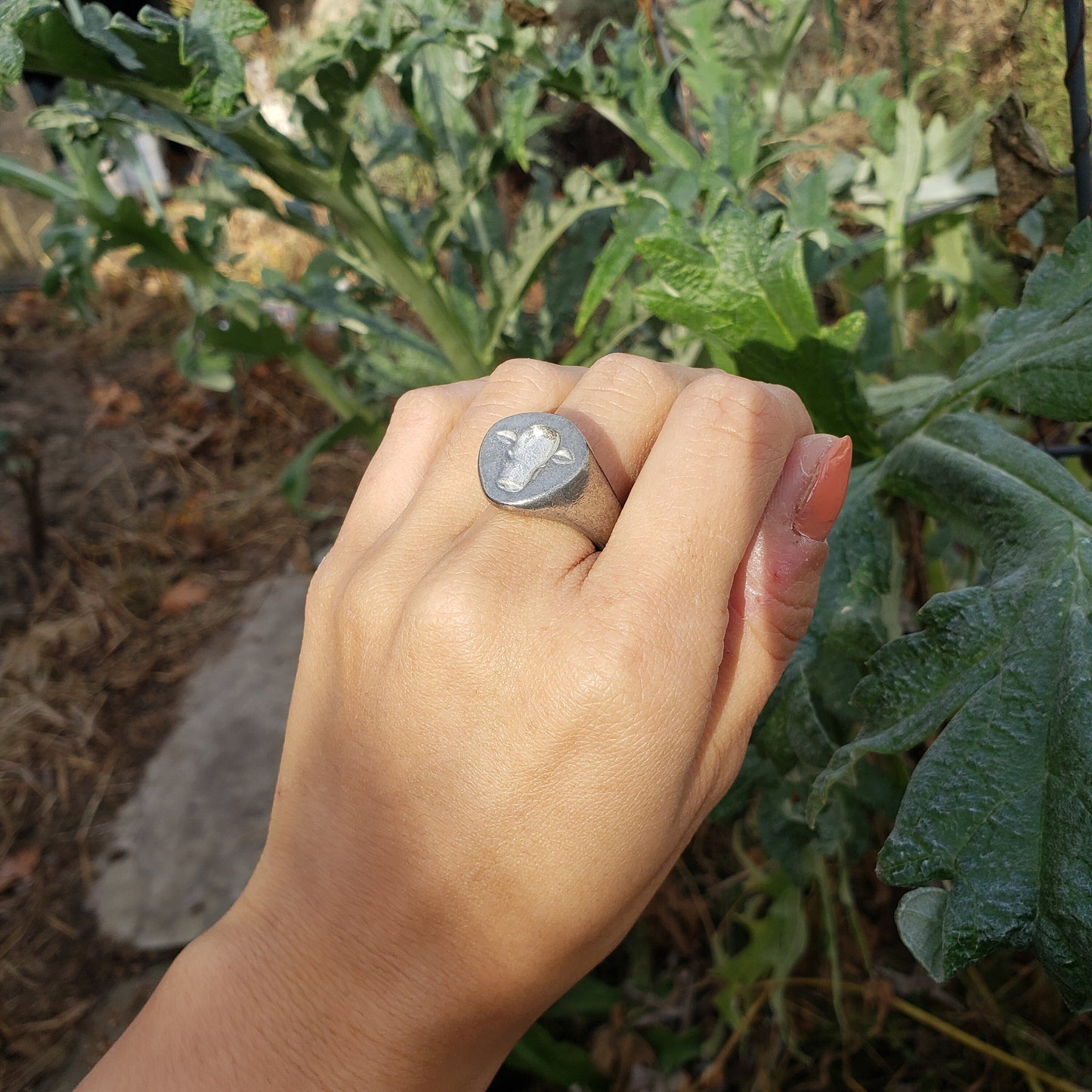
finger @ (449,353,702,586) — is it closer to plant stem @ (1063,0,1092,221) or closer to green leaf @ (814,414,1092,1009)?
green leaf @ (814,414,1092,1009)

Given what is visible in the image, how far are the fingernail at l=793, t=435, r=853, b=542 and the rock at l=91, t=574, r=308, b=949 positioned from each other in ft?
5.27

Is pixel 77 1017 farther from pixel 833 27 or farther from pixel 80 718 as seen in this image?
pixel 833 27

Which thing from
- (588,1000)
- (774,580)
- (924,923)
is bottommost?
(588,1000)

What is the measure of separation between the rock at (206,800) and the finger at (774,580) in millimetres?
1503

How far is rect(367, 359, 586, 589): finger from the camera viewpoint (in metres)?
0.74

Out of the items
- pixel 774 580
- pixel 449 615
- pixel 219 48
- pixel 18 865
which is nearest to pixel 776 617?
pixel 774 580

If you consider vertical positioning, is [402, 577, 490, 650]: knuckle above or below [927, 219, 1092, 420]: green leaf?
above

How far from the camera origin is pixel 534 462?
669 mm

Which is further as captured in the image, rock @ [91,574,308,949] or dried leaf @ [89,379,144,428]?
dried leaf @ [89,379,144,428]

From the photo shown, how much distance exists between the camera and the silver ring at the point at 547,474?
2.16 feet

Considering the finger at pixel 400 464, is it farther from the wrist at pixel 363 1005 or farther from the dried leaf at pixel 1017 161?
the dried leaf at pixel 1017 161

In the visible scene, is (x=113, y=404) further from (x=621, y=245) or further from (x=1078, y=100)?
(x=1078, y=100)

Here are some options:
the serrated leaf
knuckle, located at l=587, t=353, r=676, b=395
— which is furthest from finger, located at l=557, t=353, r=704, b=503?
the serrated leaf

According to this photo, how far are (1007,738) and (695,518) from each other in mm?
312
